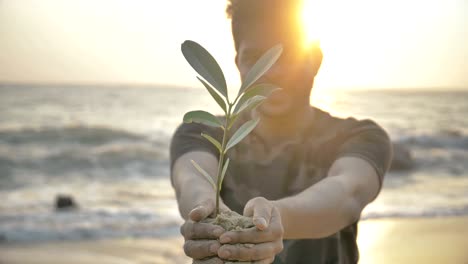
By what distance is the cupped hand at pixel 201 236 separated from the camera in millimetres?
1138

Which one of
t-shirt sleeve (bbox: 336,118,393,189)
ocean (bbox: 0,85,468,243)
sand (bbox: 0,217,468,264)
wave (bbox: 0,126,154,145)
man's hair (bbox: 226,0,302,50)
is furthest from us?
wave (bbox: 0,126,154,145)

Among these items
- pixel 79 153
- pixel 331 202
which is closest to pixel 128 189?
pixel 79 153

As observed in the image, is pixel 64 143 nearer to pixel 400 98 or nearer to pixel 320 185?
pixel 320 185

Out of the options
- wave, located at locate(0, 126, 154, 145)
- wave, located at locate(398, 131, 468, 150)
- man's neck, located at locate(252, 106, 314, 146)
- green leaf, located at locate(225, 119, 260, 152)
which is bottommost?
wave, located at locate(398, 131, 468, 150)

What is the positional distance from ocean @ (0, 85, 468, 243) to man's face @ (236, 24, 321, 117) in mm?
261

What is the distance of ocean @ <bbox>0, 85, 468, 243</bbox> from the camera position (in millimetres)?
7375

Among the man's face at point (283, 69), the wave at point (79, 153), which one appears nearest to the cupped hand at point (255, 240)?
the man's face at point (283, 69)

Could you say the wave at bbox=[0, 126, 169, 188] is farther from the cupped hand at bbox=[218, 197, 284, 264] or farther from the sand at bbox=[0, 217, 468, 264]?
the cupped hand at bbox=[218, 197, 284, 264]

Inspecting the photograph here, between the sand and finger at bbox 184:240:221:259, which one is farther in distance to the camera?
the sand

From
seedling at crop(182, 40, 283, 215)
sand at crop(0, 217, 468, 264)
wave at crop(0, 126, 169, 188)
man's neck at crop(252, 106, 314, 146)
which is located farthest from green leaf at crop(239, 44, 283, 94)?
wave at crop(0, 126, 169, 188)

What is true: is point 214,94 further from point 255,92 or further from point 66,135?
point 66,135

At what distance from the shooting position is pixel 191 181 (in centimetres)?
187

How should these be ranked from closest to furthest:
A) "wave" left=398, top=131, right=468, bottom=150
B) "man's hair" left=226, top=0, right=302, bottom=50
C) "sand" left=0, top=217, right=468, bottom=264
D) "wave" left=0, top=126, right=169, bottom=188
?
"man's hair" left=226, top=0, right=302, bottom=50 < "sand" left=0, top=217, right=468, bottom=264 < "wave" left=0, top=126, right=169, bottom=188 < "wave" left=398, top=131, right=468, bottom=150

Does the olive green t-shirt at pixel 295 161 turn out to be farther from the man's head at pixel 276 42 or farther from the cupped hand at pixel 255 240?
the cupped hand at pixel 255 240
